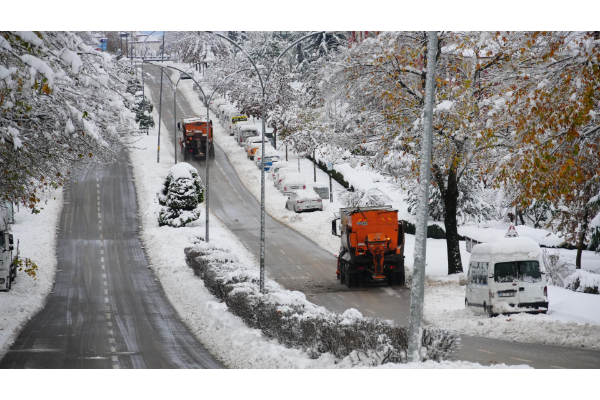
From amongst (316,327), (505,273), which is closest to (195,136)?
(505,273)

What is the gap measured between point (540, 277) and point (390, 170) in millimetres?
11796

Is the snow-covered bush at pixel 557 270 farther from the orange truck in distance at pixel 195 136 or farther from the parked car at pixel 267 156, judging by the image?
the orange truck in distance at pixel 195 136

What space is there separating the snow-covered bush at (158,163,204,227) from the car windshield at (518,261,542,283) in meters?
24.8

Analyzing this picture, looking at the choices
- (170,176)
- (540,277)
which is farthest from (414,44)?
(170,176)

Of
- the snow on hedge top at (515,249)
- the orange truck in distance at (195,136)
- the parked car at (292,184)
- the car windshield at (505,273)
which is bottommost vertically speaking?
the car windshield at (505,273)

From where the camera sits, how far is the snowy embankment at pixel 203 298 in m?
15.0

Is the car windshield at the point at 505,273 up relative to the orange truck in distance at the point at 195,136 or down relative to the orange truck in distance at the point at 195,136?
down

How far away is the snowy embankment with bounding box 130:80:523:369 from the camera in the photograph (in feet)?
49.3

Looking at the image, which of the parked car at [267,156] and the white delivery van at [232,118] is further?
the white delivery van at [232,118]

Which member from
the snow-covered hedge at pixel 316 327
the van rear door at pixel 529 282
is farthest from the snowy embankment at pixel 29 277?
the van rear door at pixel 529 282

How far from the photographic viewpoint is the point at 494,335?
1712 cm

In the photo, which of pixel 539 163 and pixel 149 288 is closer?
pixel 539 163

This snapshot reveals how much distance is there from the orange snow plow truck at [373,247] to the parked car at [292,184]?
67.9 ft
